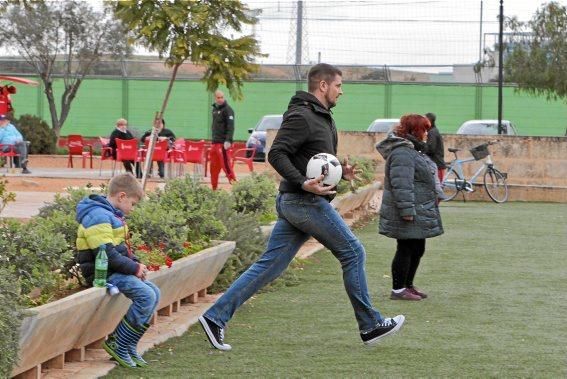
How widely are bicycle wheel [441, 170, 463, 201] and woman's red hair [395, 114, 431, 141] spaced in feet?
48.7

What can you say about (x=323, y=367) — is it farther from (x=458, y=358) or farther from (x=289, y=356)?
(x=458, y=358)

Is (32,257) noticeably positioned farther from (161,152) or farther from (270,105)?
(270,105)

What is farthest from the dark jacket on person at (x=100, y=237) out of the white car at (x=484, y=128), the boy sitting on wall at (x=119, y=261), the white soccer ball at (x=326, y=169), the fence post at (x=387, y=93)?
the fence post at (x=387, y=93)

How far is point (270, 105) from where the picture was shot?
46812mm

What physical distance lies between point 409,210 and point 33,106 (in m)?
39.0

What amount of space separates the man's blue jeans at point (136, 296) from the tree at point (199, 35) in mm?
6531

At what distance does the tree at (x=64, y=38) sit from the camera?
45719mm

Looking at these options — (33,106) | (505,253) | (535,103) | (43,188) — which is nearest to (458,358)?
(505,253)

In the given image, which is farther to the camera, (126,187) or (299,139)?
(299,139)

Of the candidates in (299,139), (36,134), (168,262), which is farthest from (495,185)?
(299,139)

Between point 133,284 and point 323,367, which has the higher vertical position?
point 133,284

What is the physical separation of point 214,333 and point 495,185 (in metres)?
18.2

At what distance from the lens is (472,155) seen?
86.9ft

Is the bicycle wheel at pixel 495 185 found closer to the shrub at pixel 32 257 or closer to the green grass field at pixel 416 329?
the green grass field at pixel 416 329
